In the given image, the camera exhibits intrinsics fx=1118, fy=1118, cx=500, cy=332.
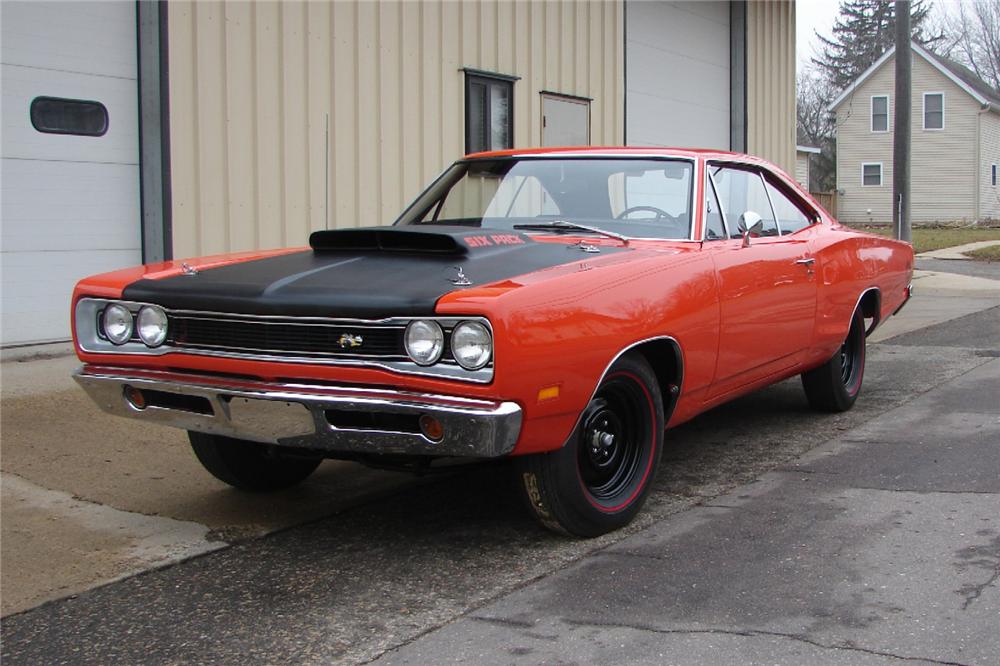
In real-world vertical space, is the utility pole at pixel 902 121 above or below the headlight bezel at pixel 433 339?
above

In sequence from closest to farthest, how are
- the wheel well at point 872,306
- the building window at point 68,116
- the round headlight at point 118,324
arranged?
the round headlight at point 118,324 < the wheel well at point 872,306 < the building window at point 68,116

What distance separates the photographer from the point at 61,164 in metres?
7.79

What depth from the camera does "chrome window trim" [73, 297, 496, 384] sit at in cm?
371

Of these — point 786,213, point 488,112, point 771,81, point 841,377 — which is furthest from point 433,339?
point 771,81

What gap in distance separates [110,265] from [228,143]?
4.49 ft

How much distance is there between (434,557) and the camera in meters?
4.20

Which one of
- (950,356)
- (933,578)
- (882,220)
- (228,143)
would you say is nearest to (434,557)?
(933,578)

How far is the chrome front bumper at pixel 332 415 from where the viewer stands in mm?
3658

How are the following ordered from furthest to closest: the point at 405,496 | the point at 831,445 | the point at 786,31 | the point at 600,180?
the point at 786,31
the point at 831,445
the point at 600,180
the point at 405,496

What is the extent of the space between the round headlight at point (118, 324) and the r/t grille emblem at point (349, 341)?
1004 mm

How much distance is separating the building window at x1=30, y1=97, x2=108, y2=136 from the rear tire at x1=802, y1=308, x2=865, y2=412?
17.0 feet

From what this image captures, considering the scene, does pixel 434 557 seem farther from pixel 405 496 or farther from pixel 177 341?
pixel 177 341

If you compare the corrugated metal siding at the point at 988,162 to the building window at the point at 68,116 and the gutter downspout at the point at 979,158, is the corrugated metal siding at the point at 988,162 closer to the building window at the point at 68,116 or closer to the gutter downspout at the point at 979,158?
the gutter downspout at the point at 979,158

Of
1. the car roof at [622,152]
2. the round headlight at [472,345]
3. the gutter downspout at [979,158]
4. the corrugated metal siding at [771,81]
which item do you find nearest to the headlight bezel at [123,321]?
the round headlight at [472,345]
